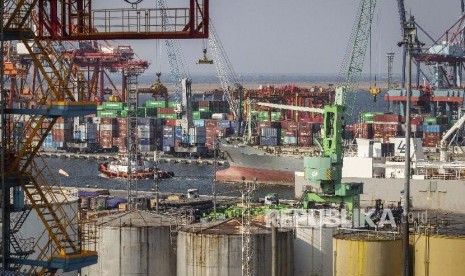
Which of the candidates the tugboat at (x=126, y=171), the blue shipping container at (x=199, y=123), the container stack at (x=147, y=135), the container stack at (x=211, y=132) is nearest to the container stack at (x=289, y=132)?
the container stack at (x=211, y=132)

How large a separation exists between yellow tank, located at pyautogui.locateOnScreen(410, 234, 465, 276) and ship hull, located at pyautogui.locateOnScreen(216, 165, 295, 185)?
74811 millimetres

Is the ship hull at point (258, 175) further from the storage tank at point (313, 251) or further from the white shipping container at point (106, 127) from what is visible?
the storage tank at point (313, 251)

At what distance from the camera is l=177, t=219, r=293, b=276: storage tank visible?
1136 inches

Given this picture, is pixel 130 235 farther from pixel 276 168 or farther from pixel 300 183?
pixel 276 168

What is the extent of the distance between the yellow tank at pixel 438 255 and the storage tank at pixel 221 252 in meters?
4.13

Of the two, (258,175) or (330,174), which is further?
(258,175)

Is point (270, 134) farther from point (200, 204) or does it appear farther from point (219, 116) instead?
point (200, 204)

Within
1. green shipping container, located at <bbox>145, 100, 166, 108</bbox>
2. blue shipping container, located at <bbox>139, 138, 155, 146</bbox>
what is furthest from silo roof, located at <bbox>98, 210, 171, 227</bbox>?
green shipping container, located at <bbox>145, 100, 166, 108</bbox>

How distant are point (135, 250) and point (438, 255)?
7952 millimetres

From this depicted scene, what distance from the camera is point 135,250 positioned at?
29844 millimetres

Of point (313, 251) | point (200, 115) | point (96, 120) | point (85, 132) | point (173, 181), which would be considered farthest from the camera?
point (200, 115)

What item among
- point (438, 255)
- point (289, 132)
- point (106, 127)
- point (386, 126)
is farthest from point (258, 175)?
point (438, 255)

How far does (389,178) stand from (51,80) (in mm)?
57894

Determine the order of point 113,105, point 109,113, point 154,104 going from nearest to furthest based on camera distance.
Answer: point 109,113, point 113,105, point 154,104
